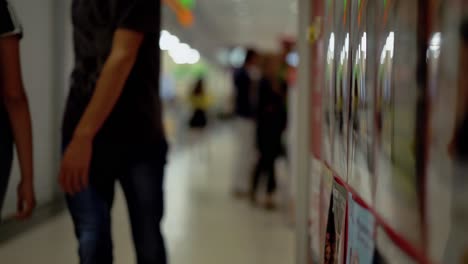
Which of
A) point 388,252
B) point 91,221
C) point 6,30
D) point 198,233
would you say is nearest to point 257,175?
point 198,233

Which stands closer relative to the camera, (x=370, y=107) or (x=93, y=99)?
(x=370, y=107)

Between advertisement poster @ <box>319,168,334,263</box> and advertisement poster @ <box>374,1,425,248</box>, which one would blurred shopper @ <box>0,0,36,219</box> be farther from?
advertisement poster @ <box>374,1,425,248</box>

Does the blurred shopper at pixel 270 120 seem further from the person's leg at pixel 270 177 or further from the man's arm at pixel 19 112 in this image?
A: the man's arm at pixel 19 112

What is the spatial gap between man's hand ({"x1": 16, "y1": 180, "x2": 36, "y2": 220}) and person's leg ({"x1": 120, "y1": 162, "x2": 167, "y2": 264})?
32 centimetres

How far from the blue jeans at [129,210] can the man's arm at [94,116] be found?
51 millimetres

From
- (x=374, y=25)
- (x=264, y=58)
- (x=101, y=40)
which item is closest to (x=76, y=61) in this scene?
(x=101, y=40)

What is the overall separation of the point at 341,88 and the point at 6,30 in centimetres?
107

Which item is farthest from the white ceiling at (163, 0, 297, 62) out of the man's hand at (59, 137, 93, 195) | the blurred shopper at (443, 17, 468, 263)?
the blurred shopper at (443, 17, 468, 263)

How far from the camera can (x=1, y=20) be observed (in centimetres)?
157

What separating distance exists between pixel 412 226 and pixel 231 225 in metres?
3.22

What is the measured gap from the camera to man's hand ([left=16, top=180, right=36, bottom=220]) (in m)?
1.65

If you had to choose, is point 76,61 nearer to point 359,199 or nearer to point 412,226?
point 359,199

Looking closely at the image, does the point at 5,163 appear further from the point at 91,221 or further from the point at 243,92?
the point at 243,92

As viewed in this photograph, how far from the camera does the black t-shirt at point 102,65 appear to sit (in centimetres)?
175
